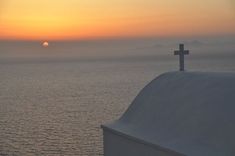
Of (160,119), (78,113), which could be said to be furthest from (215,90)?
(78,113)

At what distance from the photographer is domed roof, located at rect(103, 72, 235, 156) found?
406 inches

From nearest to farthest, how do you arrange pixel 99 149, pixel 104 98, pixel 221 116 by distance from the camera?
pixel 221 116
pixel 99 149
pixel 104 98

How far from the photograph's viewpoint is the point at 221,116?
426 inches

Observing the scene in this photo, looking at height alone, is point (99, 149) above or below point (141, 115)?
below

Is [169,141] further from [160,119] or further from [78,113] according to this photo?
[78,113]

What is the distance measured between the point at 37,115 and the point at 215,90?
31.8m

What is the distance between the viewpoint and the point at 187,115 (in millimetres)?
11844

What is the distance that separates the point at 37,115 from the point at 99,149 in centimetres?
1566

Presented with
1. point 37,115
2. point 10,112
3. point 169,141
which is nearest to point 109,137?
point 169,141

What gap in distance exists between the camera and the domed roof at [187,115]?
10.3 metres

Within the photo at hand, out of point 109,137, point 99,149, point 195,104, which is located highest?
point 195,104

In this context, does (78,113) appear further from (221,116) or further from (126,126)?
(221,116)

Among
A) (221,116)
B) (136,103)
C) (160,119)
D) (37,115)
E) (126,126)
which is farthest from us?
(37,115)

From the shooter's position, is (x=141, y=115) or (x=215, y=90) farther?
(x=141, y=115)
